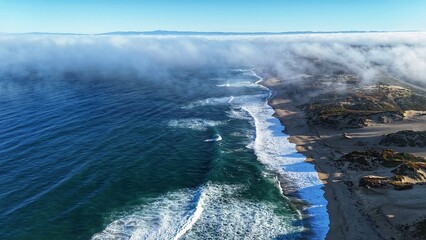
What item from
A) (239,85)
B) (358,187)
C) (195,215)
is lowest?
(195,215)

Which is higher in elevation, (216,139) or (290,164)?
(216,139)

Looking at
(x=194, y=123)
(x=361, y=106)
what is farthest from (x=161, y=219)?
(x=361, y=106)

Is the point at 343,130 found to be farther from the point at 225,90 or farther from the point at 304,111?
the point at 225,90

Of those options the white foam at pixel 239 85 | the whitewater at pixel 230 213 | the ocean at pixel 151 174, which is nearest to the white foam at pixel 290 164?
the whitewater at pixel 230 213

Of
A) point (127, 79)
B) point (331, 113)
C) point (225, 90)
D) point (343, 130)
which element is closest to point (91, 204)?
point (343, 130)

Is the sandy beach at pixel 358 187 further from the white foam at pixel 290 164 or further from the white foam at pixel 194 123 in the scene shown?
the white foam at pixel 194 123

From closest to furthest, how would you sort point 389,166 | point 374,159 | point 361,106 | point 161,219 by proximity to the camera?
point 161,219 < point 389,166 < point 374,159 < point 361,106

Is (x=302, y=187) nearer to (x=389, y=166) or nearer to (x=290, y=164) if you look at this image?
(x=290, y=164)

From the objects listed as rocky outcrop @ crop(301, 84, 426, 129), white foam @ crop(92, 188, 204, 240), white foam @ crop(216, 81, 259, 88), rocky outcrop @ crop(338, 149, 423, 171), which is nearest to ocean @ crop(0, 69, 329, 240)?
white foam @ crop(92, 188, 204, 240)
